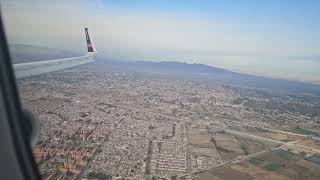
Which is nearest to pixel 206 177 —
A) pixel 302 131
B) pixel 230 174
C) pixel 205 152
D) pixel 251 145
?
pixel 230 174

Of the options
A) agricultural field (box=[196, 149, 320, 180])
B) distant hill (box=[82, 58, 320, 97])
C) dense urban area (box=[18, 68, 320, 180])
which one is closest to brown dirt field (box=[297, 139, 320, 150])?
dense urban area (box=[18, 68, 320, 180])

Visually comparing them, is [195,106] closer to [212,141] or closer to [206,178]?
Result: [212,141]

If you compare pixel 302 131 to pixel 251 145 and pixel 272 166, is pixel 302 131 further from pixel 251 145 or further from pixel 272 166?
pixel 272 166

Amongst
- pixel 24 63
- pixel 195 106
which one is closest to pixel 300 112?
pixel 195 106

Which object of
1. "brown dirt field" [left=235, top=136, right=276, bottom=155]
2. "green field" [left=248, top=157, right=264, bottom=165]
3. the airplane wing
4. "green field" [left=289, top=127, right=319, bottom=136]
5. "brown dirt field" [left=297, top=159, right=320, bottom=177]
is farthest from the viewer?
"green field" [left=289, top=127, right=319, bottom=136]

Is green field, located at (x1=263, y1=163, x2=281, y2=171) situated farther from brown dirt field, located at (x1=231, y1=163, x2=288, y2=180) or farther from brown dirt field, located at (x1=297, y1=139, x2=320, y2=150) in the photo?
Result: brown dirt field, located at (x1=297, y1=139, x2=320, y2=150)

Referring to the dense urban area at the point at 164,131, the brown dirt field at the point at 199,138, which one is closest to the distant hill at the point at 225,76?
the dense urban area at the point at 164,131

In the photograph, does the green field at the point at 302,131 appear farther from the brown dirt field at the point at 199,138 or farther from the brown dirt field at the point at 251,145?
the brown dirt field at the point at 199,138
